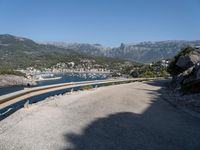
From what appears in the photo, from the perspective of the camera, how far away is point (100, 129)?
18984mm

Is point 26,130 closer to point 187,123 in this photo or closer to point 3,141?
point 3,141

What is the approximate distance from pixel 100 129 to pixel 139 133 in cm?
235

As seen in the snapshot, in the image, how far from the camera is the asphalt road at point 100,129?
626 inches

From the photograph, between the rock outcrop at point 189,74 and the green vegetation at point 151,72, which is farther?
the green vegetation at point 151,72

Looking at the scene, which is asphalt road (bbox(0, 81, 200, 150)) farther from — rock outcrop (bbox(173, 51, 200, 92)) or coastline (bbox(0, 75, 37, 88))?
coastline (bbox(0, 75, 37, 88))

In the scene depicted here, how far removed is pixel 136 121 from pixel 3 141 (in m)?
8.88

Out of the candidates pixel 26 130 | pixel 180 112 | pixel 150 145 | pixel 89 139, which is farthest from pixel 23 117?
pixel 180 112

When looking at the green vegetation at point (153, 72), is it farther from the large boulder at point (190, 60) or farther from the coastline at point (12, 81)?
the coastline at point (12, 81)

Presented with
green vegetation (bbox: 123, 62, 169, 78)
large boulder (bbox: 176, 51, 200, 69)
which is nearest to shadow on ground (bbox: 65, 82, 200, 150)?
large boulder (bbox: 176, 51, 200, 69)

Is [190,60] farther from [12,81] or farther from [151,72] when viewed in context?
[12,81]

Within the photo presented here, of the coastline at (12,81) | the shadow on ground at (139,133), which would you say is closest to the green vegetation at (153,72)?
the coastline at (12,81)

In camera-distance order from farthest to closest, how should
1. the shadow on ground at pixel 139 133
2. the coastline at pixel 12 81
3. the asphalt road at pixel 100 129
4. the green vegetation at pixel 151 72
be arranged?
1. the coastline at pixel 12 81
2. the green vegetation at pixel 151 72
3. the asphalt road at pixel 100 129
4. the shadow on ground at pixel 139 133

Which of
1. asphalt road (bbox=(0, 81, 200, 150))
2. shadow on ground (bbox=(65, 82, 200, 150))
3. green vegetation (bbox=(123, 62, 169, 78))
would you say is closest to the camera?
shadow on ground (bbox=(65, 82, 200, 150))

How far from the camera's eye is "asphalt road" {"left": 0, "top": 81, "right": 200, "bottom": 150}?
15.9 m
